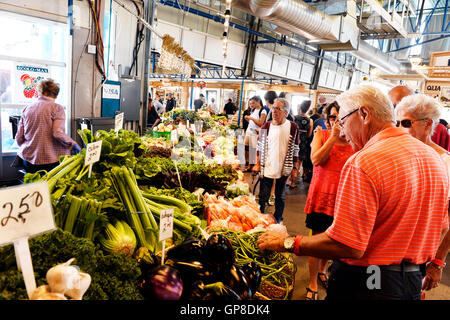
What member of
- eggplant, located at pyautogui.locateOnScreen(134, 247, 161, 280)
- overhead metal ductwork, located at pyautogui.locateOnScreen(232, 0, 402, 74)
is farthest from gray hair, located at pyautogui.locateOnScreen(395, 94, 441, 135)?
overhead metal ductwork, located at pyautogui.locateOnScreen(232, 0, 402, 74)

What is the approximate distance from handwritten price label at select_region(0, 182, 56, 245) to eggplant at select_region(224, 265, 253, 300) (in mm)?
852

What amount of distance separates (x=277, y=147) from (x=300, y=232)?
1.52 meters

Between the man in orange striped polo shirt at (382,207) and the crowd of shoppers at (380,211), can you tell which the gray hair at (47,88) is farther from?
the man in orange striped polo shirt at (382,207)

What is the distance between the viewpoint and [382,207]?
1.44 meters


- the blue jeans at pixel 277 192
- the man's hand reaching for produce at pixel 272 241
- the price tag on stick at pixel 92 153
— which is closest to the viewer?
the man's hand reaching for produce at pixel 272 241

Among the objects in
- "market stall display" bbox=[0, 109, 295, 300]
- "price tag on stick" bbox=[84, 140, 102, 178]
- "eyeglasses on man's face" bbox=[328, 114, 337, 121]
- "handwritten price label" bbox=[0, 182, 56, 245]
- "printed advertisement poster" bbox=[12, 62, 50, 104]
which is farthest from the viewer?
"printed advertisement poster" bbox=[12, 62, 50, 104]

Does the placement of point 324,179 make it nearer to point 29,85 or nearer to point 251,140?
point 29,85

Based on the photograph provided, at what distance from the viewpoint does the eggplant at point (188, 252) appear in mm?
1657

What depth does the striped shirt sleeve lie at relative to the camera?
1.39 metres

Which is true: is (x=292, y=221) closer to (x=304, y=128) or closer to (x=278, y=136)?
(x=278, y=136)

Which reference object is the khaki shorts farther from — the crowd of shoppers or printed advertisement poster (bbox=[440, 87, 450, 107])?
the crowd of shoppers

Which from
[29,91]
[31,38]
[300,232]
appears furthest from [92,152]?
[31,38]

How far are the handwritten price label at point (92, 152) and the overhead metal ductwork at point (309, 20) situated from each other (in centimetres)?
563

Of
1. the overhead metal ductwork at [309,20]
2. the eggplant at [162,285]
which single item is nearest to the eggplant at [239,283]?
the eggplant at [162,285]
